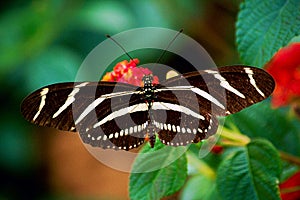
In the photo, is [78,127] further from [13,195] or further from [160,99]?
[13,195]

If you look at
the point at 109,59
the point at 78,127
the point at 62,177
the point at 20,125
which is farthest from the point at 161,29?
the point at 78,127

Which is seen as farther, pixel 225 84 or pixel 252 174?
pixel 252 174

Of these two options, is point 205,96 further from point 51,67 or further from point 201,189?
point 51,67

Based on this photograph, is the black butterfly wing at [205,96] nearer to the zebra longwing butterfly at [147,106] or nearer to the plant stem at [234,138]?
the zebra longwing butterfly at [147,106]

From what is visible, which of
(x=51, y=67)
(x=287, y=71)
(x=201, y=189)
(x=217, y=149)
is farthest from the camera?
(x=51, y=67)

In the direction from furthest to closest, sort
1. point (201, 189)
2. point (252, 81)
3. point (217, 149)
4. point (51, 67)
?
point (51, 67) < point (201, 189) < point (217, 149) < point (252, 81)

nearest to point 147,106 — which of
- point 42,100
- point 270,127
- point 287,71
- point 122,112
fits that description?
point 122,112

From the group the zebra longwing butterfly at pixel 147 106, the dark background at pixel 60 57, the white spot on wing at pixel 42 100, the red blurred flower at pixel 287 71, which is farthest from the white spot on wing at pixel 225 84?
the dark background at pixel 60 57

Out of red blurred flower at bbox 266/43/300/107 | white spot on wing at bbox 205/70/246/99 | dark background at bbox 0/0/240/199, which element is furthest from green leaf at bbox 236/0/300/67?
dark background at bbox 0/0/240/199
